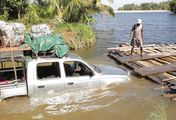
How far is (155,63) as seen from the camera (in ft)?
51.0

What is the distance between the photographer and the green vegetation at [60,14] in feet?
79.2

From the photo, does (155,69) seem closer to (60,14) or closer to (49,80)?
(49,80)

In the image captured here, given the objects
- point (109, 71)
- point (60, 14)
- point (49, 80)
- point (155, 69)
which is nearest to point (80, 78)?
point (49, 80)

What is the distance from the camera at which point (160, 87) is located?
12016 mm

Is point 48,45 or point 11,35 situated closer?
point 48,45

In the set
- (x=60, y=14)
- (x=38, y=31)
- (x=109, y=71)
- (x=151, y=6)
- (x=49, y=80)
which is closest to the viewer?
(x=49, y=80)

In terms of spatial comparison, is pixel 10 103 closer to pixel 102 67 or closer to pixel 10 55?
pixel 10 55

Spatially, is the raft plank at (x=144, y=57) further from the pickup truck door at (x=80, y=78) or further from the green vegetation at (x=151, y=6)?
the green vegetation at (x=151, y=6)

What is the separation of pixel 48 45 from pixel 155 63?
21.6 feet

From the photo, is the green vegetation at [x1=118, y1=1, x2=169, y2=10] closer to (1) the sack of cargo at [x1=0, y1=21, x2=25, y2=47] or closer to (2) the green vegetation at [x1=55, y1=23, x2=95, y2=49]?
(2) the green vegetation at [x1=55, y1=23, x2=95, y2=49]

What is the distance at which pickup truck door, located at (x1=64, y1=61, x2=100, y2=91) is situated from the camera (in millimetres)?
10297

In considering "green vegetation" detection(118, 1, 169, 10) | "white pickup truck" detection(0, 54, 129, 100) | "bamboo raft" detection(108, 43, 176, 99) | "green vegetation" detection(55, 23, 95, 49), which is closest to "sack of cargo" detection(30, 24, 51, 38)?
"white pickup truck" detection(0, 54, 129, 100)

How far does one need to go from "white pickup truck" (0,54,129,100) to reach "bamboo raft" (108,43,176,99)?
5.97ft

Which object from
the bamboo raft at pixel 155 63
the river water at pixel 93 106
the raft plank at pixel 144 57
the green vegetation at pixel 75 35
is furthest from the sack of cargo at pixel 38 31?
the green vegetation at pixel 75 35
